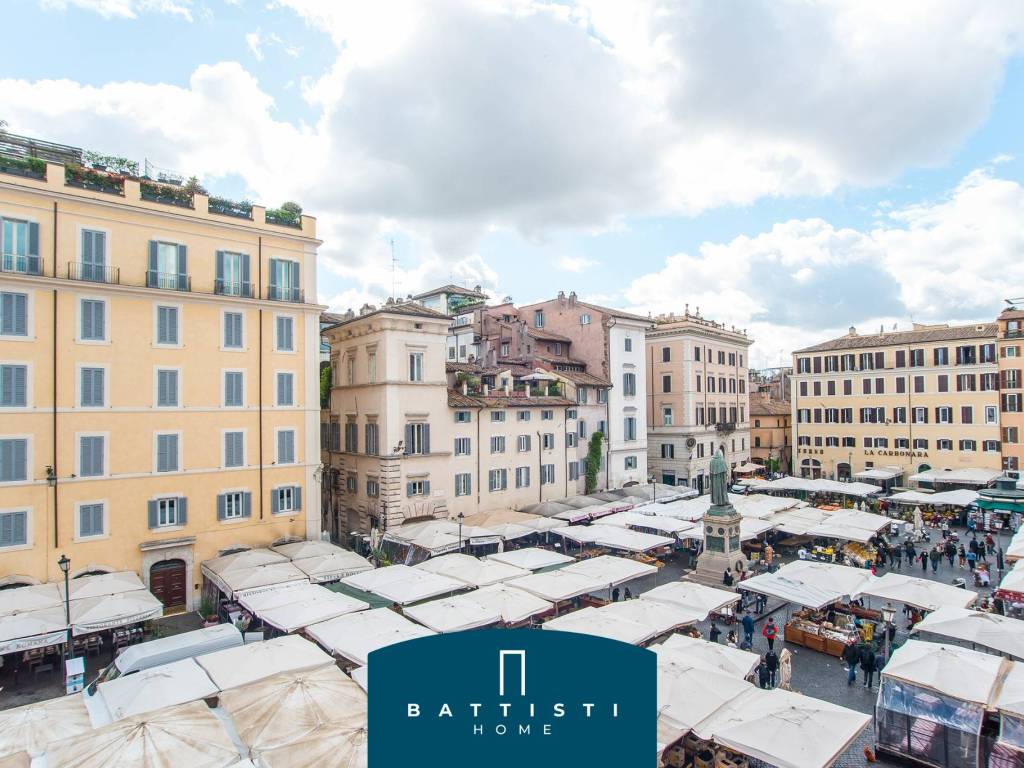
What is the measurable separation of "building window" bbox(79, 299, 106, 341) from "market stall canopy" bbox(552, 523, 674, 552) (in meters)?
20.6

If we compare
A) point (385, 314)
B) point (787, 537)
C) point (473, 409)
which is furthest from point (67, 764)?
point (787, 537)

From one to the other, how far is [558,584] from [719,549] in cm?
891

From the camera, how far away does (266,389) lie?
27406 millimetres

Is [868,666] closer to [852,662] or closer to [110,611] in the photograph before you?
[852,662]

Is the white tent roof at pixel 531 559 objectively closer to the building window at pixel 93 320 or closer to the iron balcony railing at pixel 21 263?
the building window at pixel 93 320

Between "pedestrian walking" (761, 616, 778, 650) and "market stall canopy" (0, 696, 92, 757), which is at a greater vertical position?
"market stall canopy" (0, 696, 92, 757)

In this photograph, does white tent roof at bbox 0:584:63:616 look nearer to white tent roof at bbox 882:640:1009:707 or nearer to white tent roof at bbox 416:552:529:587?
white tent roof at bbox 416:552:529:587

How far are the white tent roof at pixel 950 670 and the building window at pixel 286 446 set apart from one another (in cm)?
2284

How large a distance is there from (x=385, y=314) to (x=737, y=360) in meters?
38.2

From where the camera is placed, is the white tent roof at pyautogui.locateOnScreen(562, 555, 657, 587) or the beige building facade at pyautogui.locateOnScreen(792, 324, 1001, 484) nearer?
the white tent roof at pyautogui.locateOnScreen(562, 555, 657, 587)

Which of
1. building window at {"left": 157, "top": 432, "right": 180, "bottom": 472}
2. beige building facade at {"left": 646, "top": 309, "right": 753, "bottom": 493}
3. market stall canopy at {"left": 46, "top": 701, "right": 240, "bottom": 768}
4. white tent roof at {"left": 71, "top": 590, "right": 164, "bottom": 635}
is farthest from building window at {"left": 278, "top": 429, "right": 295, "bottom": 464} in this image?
beige building facade at {"left": 646, "top": 309, "right": 753, "bottom": 493}

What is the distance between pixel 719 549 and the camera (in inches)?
1028

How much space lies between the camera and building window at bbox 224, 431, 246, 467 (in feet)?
86.2

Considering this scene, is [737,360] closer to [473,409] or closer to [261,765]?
[473,409]
